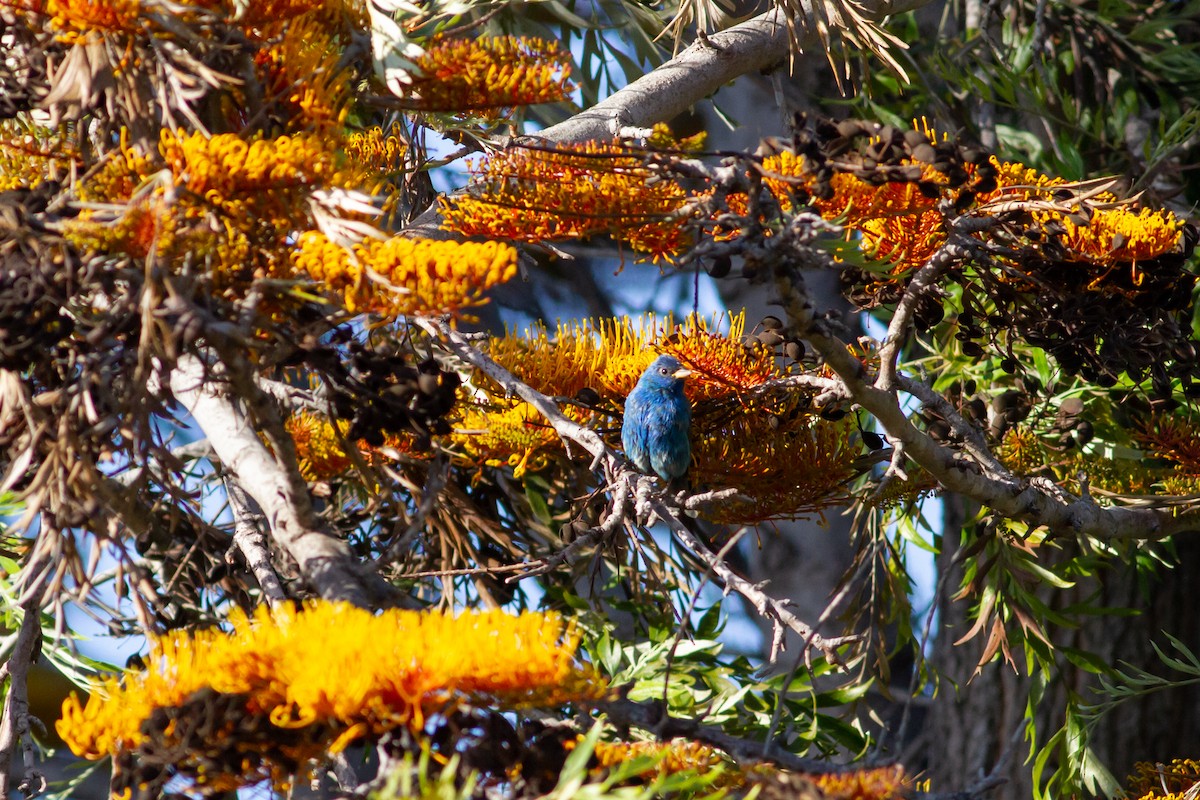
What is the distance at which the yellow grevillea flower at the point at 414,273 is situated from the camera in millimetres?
1062

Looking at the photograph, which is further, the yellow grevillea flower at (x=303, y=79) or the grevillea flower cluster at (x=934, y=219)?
the grevillea flower cluster at (x=934, y=219)

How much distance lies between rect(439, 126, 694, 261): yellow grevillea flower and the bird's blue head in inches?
14.0

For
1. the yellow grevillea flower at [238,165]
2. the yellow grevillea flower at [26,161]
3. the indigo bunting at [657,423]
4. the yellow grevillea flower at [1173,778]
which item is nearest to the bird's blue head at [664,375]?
the indigo bunting at [657,423]

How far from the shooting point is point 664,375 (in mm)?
1960

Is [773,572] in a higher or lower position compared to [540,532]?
lower

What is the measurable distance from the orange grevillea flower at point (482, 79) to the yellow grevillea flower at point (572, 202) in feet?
0.23

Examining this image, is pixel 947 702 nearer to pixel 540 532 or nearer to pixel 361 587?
pixel 540 532

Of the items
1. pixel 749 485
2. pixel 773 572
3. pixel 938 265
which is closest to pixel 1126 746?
pixel 773 572

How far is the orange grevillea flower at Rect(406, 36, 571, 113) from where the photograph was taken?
1356 millimetres

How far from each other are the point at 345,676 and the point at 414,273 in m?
0.39

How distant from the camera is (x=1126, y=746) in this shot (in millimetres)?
3354

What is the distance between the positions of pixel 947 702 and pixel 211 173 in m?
3.29

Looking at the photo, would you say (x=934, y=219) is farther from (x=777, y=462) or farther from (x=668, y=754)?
(x=668, y=754)

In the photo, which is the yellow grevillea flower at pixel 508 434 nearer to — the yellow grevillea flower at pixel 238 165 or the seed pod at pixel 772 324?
the seed pod at pixel 772 324
